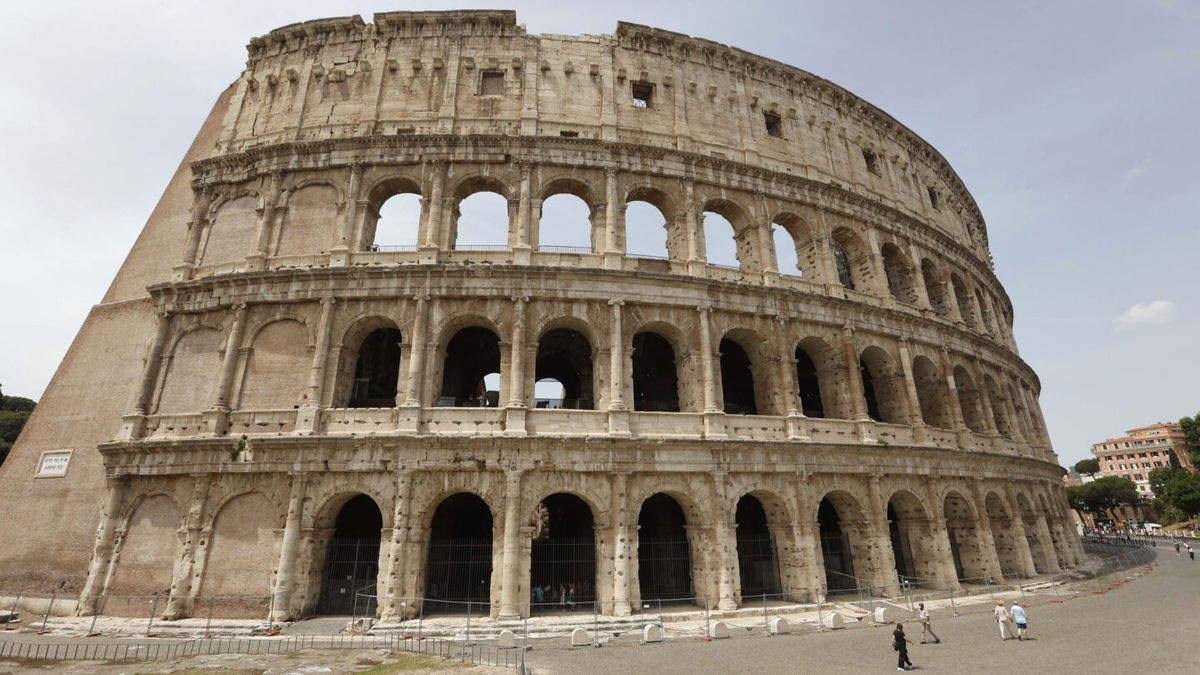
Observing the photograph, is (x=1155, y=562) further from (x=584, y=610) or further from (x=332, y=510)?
(x=332, y=510)

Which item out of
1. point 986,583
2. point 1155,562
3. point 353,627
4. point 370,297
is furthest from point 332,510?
point 1155,562

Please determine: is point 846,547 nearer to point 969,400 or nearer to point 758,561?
point 758,561

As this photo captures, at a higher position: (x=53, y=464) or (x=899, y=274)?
(x=899, y=274)

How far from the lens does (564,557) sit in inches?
660

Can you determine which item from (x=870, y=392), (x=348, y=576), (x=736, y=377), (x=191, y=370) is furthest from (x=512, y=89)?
(x=870, y=392)

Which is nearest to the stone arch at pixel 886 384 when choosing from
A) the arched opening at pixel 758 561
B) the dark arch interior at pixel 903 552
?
the dark arch interior at pixel 903 552

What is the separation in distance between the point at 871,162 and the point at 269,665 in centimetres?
2611

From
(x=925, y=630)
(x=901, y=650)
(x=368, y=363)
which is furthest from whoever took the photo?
(x=368, y=363)

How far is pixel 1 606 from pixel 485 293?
613 inches

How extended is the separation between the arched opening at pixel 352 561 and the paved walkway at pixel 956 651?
6111 mm

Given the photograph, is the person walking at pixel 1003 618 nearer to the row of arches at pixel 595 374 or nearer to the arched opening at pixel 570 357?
the row of arches at pixel 595 374

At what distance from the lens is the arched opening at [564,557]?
594 inches

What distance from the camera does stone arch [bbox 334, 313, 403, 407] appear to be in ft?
52.2

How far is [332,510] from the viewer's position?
14734mm
